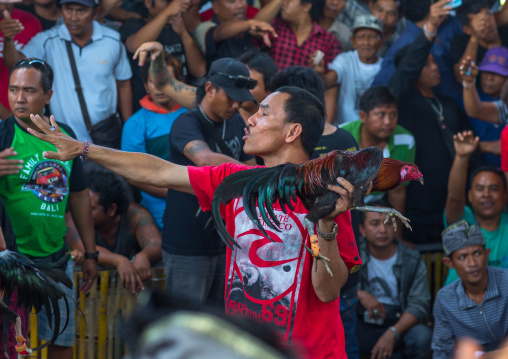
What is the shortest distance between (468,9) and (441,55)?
1.69ft

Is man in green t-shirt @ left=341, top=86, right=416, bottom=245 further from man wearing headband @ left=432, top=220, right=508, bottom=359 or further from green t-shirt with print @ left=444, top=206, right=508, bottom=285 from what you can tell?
man wearing headband @ left=432, top=220, right=508, bottom=359

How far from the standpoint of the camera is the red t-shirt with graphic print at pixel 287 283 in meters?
2.45

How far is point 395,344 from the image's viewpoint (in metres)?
4.94

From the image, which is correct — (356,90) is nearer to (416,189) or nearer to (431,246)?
(416,189)

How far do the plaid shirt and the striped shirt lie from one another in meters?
2.24

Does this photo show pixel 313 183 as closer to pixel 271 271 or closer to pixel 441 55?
pixel 271 271

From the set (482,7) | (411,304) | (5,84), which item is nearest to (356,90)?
(482,7)

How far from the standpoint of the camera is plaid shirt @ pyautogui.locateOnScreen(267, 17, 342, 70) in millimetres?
5648

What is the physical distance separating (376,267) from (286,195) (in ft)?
9.81

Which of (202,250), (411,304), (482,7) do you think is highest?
(482,7)

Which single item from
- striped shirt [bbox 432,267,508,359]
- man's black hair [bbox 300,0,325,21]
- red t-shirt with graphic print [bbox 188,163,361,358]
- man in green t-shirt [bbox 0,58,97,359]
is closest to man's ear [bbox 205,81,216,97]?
man in green t-shirt [bbox 0,58,97,359]

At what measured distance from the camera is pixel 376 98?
5.30 m

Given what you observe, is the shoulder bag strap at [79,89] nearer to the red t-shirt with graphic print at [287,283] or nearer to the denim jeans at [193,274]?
the denim jeans at [193,274]

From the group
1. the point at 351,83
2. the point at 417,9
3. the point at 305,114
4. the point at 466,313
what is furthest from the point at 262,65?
the point at 417,9
